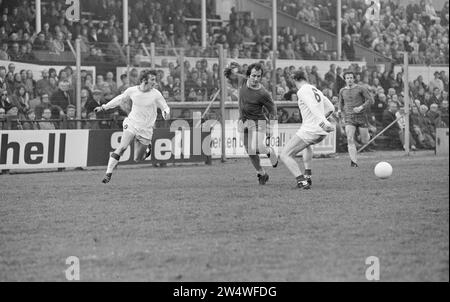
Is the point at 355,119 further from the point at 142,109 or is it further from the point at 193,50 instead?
the point at 142,109

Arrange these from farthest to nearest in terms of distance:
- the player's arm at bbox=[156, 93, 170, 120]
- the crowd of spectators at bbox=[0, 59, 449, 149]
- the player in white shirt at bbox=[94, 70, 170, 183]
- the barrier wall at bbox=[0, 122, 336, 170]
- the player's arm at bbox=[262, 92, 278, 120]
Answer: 1. the crowd of spectators at bbox=[0, 59, 449, 149]
2. the barrier wall at bbox=[0, 122, 336, 170]
3. the player in white shirt at bbox=[94, 70, 170, 183]
4. the player's arm at bbox=[156, 93, 170, 120]
5. the player's arm at bbox=[262, 92, 278, 120]

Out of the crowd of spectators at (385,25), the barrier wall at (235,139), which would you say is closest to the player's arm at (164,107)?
the barrier wall at (235,139)

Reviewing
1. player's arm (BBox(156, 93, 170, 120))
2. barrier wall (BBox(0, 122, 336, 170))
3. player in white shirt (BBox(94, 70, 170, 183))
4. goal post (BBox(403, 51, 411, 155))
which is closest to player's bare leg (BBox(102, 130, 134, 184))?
player in white shirt (BBox(94, 70, 170, 183))

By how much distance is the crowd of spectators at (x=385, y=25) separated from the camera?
32.7 metres

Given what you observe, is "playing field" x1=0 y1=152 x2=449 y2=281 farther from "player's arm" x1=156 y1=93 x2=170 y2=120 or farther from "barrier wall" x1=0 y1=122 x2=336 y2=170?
"barrier wall" x1=0 y1=122 x2=336 y2=170

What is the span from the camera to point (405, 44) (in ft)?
111

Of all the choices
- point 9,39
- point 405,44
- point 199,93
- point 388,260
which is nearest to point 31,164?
point 9,39

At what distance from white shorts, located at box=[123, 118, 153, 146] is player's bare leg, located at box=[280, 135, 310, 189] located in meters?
3.88

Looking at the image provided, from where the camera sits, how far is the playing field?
806 cm

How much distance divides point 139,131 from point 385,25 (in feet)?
59.0

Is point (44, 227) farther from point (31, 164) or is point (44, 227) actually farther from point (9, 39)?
point (9, 39)

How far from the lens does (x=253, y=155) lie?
17.2 meters

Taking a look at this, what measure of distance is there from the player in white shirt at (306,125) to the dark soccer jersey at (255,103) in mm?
1660
